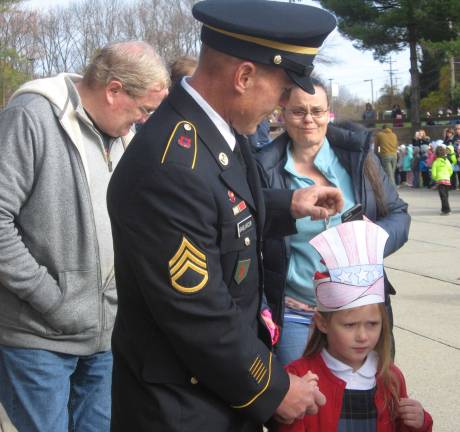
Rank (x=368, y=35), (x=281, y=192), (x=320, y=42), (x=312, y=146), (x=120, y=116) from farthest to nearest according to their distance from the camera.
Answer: (x=368, y=35) < (x=312, y=146) < (x=120, y=116) < (x=281, y=192) < (x=320, y=42)

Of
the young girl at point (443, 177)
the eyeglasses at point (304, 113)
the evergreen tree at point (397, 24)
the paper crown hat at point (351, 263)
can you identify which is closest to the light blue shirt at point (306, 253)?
the eyeglasses at point (304, 113)

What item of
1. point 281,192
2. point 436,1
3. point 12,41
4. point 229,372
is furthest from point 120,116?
point 12,41

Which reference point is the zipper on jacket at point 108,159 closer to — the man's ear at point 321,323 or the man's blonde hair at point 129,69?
the man's blonde hair at point 129,69

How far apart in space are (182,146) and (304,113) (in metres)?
1.65

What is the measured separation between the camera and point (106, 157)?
3.17 meters

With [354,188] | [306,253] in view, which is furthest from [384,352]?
[354,188]

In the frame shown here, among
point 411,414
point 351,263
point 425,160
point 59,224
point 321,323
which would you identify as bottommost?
point 425,160

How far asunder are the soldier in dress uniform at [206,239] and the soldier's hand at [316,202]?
0.45m

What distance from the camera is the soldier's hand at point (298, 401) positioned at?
2.07 meters

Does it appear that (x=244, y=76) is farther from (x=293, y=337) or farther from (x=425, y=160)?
(x=425, y=160)

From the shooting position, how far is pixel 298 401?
2.09 m

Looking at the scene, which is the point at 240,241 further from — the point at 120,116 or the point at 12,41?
the point at 12,41

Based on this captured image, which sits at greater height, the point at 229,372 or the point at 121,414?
the point at 229,372

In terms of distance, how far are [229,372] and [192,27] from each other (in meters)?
37.8
